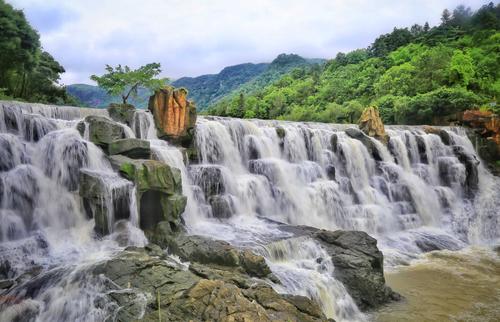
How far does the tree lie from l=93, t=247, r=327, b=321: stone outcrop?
62.1 ft

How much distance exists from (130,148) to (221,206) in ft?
13.6

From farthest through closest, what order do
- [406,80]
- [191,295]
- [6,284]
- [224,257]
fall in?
[406,80]
[224,257]
[6,284]
[191,295]

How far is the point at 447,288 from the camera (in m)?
11.5

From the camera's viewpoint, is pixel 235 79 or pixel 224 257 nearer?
pixel 224 257

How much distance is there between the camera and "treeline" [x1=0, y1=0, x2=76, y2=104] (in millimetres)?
18562

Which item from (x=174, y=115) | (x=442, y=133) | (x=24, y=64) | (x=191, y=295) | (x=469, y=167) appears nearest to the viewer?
(x=191, y=295)

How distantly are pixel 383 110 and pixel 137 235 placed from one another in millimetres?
31840

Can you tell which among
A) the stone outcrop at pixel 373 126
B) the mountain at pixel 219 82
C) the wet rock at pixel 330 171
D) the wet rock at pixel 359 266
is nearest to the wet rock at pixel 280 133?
the wet rock at pixel 330 171

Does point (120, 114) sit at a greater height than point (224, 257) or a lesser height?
greater

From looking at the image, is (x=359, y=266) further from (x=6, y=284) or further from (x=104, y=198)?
(x=6, y=284)

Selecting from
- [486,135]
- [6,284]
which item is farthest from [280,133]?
[486,135]

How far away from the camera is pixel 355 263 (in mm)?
10961

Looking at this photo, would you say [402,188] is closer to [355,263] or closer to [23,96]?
[355,263]

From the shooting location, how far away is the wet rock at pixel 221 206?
596 inches
